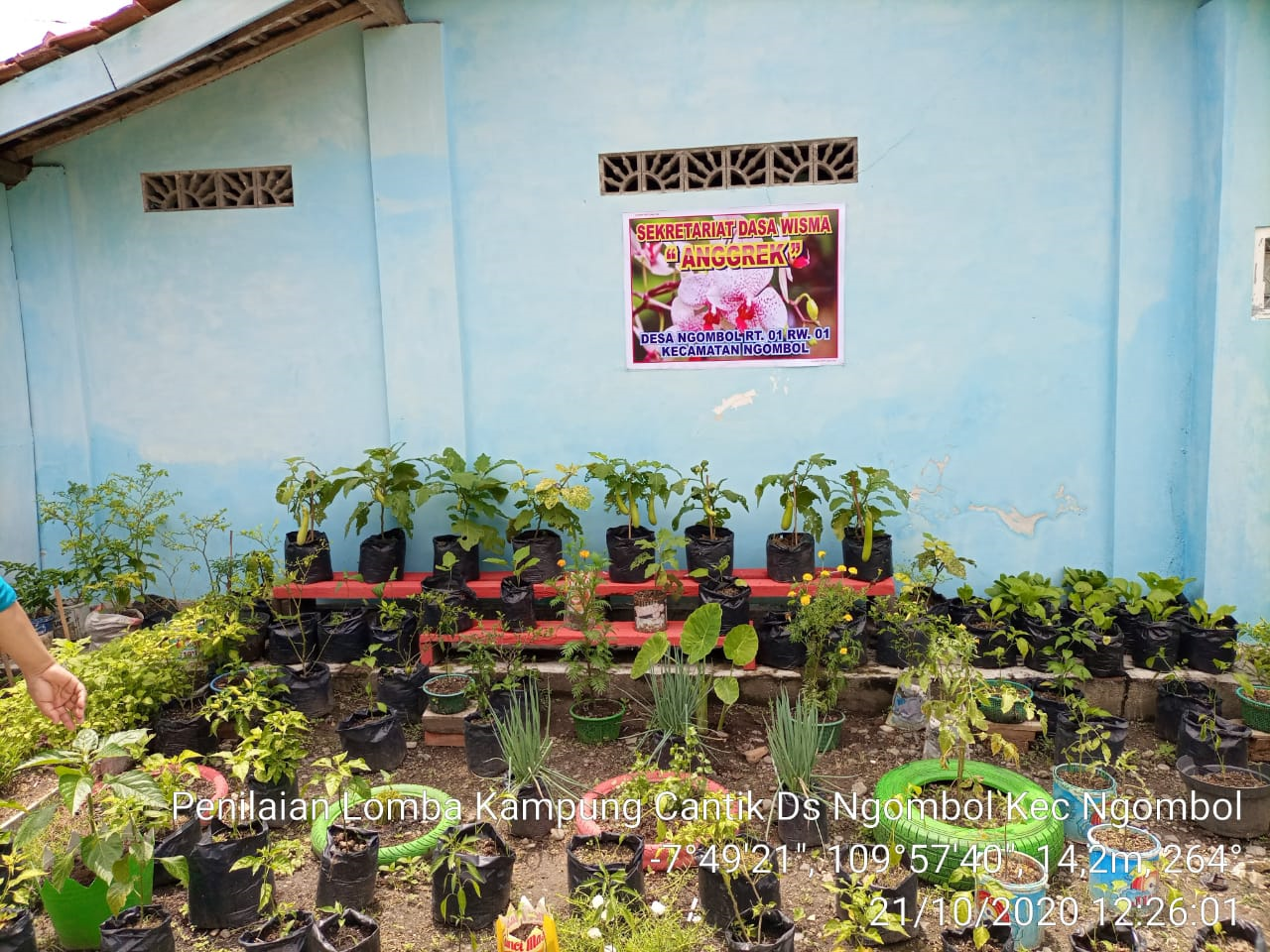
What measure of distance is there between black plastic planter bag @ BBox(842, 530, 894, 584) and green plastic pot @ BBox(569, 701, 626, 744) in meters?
1.68

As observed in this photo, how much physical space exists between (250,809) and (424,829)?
0.74m

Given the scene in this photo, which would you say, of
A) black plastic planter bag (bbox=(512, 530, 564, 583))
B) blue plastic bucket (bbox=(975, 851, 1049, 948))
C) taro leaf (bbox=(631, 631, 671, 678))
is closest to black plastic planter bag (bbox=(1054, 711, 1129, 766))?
blue plastic bucket (bbox=(975, 851, 1049, 948))

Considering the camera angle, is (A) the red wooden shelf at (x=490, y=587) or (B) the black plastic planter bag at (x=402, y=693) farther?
(A) the red wooden shelf at (x=490, y=587)

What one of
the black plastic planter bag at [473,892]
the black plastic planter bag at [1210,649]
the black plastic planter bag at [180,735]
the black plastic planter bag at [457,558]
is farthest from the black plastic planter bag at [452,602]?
the black plastic planter bag at [1210,649]

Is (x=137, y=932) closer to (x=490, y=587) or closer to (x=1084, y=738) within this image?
(x=490, y=587)

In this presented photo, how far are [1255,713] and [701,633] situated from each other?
285 centimetres

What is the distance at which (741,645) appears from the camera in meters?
5.19

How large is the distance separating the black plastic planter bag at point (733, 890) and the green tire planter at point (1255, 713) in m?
2.93

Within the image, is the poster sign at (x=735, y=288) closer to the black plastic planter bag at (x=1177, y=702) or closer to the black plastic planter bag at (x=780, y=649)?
the black plastic planter bag at (x=780, y=649)

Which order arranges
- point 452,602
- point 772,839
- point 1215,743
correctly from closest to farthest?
point 772,839
point 1215,743
point 452,602

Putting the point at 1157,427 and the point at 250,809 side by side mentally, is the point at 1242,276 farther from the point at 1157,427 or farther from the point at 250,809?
the point at 250,809

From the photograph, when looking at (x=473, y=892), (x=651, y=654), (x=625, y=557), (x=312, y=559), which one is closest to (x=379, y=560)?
(x=312, y=559)

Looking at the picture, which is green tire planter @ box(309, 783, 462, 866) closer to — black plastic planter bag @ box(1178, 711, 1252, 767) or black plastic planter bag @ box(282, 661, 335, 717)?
black plastic planter bag @ box(282, 661, 335, 717)

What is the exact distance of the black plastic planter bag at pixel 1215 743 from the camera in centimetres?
458
